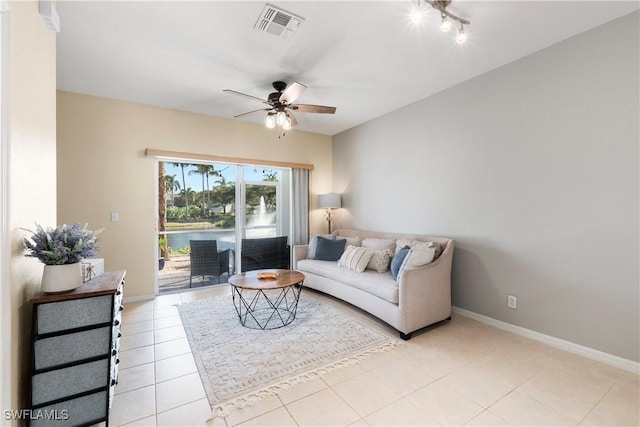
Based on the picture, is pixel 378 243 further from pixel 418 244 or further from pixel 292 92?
pixel 292 92

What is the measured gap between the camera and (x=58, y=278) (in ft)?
4.87

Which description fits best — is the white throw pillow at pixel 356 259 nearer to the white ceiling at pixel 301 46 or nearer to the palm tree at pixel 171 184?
Result: the white ceiling at pixel 301 46

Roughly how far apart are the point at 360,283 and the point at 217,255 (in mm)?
2509

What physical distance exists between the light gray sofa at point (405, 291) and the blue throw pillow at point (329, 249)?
1.57ft

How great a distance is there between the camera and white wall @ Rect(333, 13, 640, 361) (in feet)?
7.19

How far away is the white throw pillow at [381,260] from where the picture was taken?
3.52 metres

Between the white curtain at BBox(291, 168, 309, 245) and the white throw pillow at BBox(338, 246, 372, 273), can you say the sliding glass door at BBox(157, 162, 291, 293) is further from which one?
the white throw pillow at BBox(338, 246, 372, 273)

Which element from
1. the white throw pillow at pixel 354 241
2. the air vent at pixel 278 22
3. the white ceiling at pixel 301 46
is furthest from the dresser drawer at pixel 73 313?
the white throw pillow at pixel 354 241

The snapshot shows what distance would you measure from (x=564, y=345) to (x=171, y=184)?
5.05 m

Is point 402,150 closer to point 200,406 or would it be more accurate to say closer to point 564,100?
point 564,100

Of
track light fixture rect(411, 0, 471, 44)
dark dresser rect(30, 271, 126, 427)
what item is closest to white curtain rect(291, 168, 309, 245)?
track light fixture rect(411, 0, 471, 44)

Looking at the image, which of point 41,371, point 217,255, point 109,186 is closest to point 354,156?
point 217,255

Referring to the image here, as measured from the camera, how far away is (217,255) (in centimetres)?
454

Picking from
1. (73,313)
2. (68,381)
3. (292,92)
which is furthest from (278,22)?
(68,381)
